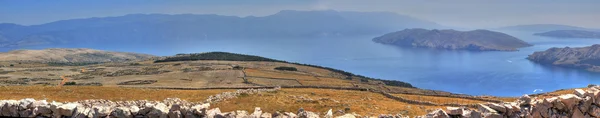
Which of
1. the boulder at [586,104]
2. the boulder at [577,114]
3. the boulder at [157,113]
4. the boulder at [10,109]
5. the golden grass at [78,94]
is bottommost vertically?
the golden grass at [78,94]

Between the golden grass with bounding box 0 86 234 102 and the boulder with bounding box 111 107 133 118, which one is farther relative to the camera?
the golden grass with bounding box 0 86 234 102

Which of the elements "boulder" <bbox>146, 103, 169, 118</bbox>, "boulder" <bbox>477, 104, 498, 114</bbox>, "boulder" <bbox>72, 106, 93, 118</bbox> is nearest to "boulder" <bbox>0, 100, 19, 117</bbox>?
"boulder" <bbox>72, 106, 93, 118</bbox>

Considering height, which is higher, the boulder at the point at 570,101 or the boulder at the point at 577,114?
the boulder at the point at 570,101

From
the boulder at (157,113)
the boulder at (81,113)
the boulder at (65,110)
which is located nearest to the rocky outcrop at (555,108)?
the boulder at (157,113)

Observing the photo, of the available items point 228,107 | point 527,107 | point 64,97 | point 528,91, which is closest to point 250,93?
point 228,107

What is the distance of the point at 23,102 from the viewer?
12883 millimetres

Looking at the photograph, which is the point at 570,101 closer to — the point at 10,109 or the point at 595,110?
the point at 595,110

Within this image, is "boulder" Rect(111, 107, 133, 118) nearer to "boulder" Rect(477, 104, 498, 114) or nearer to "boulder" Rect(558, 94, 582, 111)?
"boulder" Rect(477, 104, 498, 114)

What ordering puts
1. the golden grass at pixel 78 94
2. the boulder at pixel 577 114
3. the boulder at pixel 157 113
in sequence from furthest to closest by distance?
the golden grass at pixel 78 94, the boulder at pixel 157 113, the boulder at pixel 577 114

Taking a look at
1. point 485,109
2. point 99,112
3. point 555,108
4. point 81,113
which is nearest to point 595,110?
point 555,108

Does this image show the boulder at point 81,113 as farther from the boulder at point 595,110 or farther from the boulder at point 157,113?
the boulder at point 595,110

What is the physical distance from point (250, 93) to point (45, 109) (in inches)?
943

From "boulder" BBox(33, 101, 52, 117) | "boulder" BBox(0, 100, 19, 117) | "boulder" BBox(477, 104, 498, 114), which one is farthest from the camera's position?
"boulder" BBox(0, 100, 19, 117)

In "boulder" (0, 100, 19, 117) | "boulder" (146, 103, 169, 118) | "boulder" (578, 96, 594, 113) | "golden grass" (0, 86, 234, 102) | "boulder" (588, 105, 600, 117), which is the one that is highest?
"boulder" (578, 96, 594, 113)
